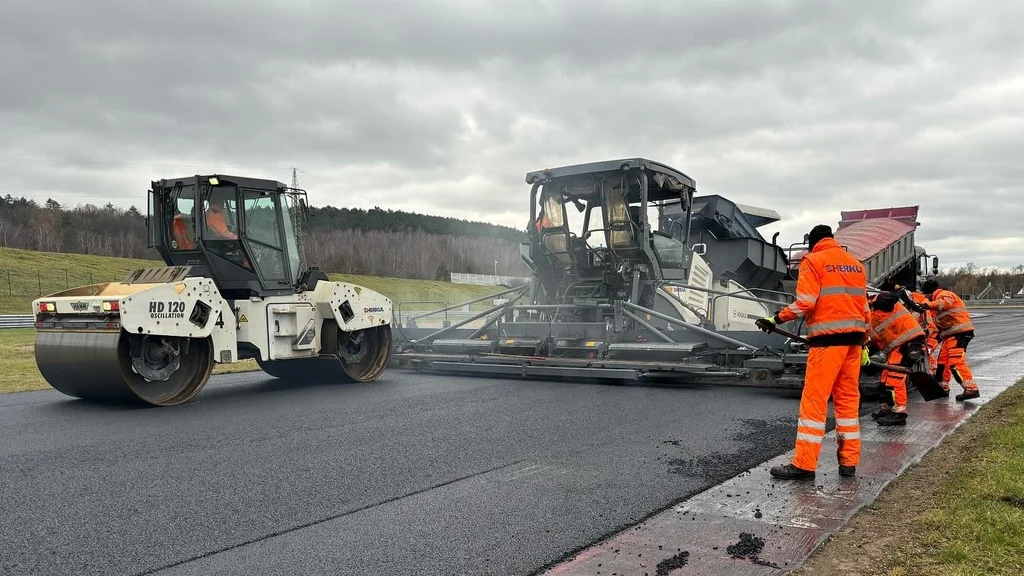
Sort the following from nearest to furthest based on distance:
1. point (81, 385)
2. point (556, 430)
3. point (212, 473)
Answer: point (212, 473)
point (556, 430)
point (81, 385)

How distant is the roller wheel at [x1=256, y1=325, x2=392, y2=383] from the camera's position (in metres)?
9.22

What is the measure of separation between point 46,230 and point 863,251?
67268 mm

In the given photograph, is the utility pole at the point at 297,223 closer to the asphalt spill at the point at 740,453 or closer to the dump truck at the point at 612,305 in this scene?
the dump truck at the point at 612,305

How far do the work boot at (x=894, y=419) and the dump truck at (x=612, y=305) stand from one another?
1.71 meters

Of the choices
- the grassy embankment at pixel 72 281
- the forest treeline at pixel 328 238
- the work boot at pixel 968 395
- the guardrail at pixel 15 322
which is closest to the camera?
the work boot at pixel 968 395

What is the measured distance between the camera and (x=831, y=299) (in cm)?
457

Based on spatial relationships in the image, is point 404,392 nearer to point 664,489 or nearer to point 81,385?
point 81,385

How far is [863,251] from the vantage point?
13133 mm

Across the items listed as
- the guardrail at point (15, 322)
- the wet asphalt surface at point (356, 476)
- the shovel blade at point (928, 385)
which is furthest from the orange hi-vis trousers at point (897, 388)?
the guardrail at point (15, 322)

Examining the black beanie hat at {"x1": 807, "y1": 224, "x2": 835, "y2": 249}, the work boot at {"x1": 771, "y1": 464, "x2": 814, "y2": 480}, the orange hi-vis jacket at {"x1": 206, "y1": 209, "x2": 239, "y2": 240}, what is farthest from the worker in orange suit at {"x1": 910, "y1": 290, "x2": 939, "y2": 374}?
the orange hi-vis jacket at {"x1": 206, "y1": 209, "x2": 239, "y2": 240}

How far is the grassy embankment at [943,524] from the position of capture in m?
2.97

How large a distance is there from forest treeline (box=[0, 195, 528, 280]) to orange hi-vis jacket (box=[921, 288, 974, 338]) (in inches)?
1797

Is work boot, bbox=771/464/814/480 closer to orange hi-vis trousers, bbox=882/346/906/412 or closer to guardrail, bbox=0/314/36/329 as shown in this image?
orange hi-vis trousers, bbox=882/346/906/412

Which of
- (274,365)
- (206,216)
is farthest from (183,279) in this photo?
(274,365)
